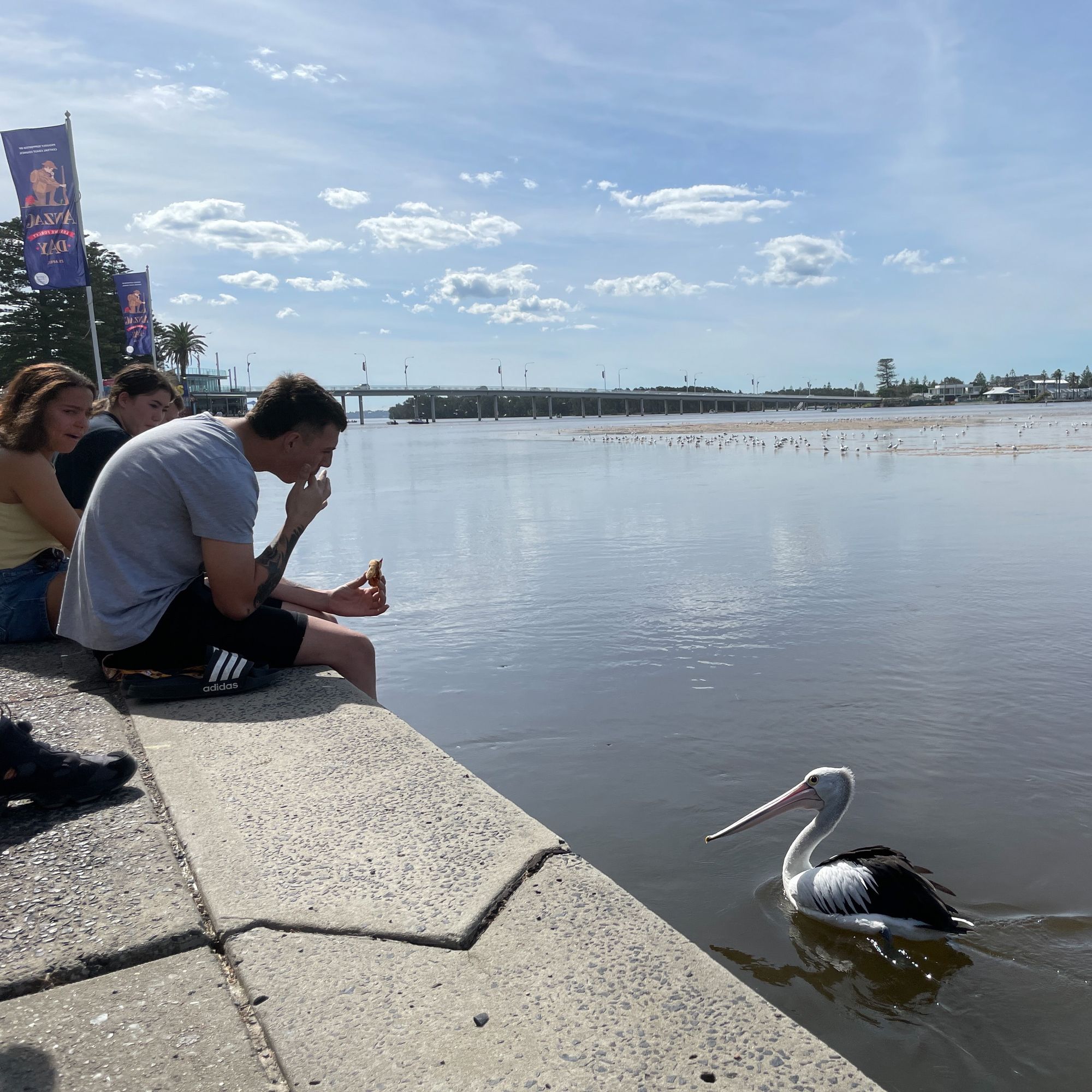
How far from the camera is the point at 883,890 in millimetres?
3033

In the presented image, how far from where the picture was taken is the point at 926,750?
14.3 feet

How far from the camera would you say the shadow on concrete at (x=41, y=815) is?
7.25 feet

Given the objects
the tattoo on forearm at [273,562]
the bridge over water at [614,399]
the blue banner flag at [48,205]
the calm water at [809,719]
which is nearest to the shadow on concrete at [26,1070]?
the tattoo on forearm at [273,562]

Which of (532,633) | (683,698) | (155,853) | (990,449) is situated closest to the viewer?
(155,853)

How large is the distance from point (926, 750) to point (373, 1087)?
370 centimetres

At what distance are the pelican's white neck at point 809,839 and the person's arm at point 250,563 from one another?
7.43 feet

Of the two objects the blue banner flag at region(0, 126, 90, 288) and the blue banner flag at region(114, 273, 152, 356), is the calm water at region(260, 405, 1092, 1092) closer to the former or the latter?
the blue banner flag at region(0, 126, 90, 288)

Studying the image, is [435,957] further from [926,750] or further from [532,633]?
[532,633]

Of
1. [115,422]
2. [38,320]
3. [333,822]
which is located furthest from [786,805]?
[38,320]

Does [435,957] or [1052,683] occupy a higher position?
[435,957]

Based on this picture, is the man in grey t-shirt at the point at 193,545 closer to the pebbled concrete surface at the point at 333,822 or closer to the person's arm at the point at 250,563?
the person's arm at the point at 250,563

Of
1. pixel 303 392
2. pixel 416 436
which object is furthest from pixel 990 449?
pixel 416 436

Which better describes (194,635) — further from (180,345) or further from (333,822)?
(180,345)

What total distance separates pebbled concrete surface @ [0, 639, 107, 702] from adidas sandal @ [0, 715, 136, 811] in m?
1.07
